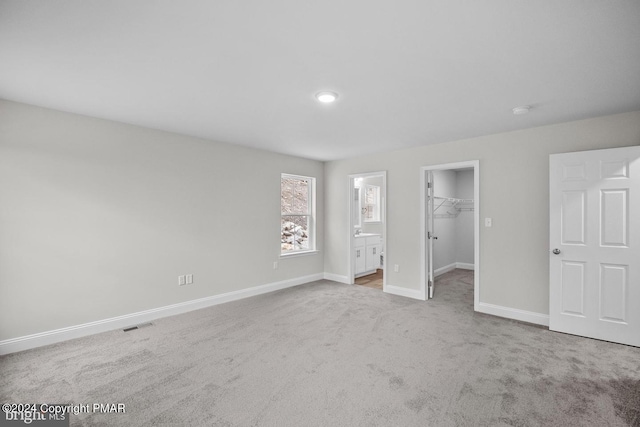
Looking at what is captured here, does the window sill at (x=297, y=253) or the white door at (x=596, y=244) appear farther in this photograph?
the window sill at (x=297, y=253)

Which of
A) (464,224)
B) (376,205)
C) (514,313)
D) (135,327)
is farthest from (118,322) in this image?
(464,224)

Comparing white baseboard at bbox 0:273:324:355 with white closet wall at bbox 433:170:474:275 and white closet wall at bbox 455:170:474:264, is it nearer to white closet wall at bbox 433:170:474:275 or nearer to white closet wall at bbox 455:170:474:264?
white closet wall at bbox 433:170:474:275

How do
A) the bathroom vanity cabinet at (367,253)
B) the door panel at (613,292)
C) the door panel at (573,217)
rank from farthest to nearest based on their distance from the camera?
1. the bathroom vanity cabinet at (367,253)
2. the door panel at (573,217)
3. the door panel at (613,292)

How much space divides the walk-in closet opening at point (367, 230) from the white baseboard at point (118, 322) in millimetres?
1841

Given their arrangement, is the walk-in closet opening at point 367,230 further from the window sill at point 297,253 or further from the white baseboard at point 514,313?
the white baseboard at point 514,313

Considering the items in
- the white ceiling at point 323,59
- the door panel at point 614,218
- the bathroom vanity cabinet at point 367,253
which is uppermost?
the white ceiling at point 323,59

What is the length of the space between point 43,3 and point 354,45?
166cm

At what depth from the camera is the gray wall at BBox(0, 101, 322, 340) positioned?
289 cm

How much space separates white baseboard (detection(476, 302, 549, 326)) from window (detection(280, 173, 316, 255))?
308 cm

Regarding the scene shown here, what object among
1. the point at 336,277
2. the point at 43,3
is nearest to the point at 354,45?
the point at 43,3

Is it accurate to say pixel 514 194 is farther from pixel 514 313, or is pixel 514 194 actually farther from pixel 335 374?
pixel 335 374

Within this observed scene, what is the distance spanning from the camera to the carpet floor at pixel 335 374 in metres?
1.98

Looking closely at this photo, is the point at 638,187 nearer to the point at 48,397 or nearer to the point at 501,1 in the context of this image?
the point at 501,1

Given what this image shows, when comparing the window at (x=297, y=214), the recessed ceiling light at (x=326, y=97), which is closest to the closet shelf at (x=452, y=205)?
the window at (x=297, y=214)
